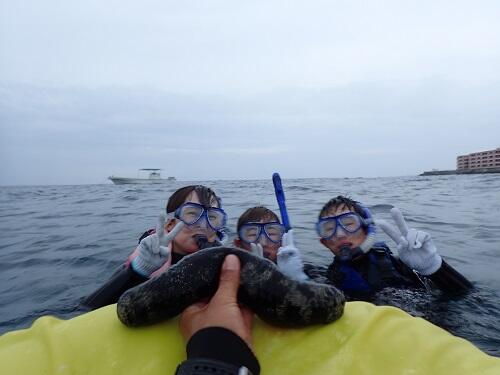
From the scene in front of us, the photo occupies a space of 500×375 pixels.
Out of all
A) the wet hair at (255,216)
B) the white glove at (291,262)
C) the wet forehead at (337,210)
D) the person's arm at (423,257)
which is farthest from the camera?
the wet hair at (255,216)

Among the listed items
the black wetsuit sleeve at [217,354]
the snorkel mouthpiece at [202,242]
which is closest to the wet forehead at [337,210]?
the snorkel mouthpiece at [202,242]

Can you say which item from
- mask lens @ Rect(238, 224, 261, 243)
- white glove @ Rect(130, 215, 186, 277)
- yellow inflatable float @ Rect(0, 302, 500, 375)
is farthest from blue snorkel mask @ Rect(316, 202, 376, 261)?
yellow inflatable float @ Rect(0, 302, 500, 375)

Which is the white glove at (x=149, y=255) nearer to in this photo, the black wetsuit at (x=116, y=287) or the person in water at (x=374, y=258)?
the black wetsuit at (x=116, y=287)

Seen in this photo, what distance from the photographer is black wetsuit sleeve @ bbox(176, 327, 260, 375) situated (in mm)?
1294

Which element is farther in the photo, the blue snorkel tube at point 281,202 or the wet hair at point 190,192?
the blue snorkel tube at point 281,202

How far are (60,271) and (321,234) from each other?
3.75m

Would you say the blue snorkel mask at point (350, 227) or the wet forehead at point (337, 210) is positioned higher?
the wet forehead at point (337, 210)

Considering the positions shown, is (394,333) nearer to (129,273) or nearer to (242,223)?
(129,273)

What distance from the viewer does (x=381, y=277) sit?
145 inches

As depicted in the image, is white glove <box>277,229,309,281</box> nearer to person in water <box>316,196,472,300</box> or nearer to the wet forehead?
person in water <box>316,196,472,300</box>

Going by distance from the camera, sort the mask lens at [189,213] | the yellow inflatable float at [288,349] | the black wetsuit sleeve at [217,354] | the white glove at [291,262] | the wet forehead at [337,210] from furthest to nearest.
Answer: the wet forehead at [337,210] → the mask lens at [189,213] → the white glove at [291,262] → the yellow inflatable float at [288,349] → the black wetsuit sleeve at [217,354]

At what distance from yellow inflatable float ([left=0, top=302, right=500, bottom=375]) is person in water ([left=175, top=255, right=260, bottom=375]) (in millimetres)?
131

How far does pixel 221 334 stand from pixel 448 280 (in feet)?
9.67

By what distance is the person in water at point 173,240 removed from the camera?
301cm
